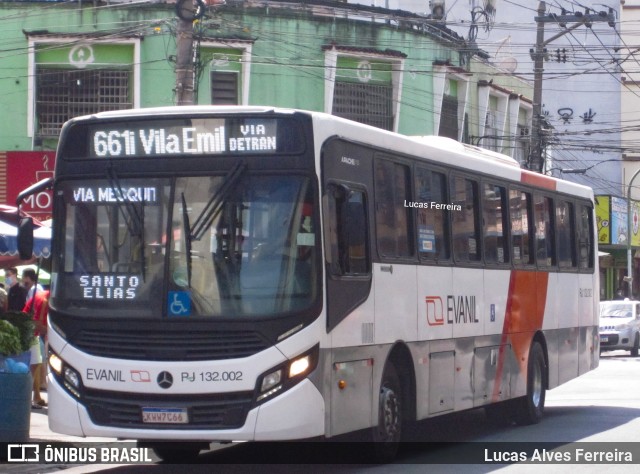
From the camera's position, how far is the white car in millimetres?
34625

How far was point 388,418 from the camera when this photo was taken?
452 inches

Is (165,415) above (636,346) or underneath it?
above

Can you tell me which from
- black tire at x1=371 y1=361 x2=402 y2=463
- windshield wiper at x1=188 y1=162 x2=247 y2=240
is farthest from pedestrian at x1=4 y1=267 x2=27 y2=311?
windshield wiper at x1=188 y1=162 x2=247 y2=240

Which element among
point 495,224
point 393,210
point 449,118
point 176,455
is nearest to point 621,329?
point 449,118

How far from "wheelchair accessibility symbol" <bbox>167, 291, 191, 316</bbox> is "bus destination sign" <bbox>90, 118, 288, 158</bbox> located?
48.8 inches

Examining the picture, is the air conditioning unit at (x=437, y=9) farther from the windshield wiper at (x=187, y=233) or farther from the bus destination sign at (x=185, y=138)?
the windshield wiper at (x=187, y=233)

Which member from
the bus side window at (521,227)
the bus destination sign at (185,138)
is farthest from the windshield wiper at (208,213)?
the bus side window at (521,227)

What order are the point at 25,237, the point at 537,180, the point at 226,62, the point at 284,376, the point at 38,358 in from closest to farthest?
the point at 284,376 < the point at 25,237 < the point at 537,180 < the point at 38,358 < the point at 226,62

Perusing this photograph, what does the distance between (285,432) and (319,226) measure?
171cm

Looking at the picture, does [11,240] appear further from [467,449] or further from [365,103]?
[365,103]

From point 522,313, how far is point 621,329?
2007cm

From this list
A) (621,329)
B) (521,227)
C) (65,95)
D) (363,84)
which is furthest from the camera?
(621,329)

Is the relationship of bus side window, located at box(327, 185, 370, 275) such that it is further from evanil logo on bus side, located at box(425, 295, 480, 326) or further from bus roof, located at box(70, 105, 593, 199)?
evanil logo on bus side, located at box(425, 295, 480, 326)

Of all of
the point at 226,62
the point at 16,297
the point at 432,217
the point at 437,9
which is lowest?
the point at 16,297
